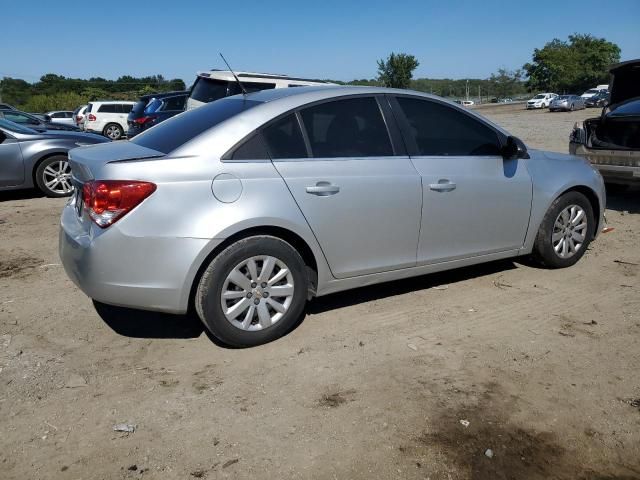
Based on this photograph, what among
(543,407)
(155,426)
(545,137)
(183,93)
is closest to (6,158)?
(155,426)

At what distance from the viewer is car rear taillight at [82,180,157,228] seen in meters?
3.18

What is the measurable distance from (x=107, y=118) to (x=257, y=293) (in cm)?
2339

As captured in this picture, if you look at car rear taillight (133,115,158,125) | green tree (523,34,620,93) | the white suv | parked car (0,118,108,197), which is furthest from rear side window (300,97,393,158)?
green tree (523,34,620,93)

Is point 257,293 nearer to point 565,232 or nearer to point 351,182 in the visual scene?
point 351,182

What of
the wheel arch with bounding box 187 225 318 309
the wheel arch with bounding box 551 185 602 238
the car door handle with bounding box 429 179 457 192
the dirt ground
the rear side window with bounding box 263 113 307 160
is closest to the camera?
the dirt ground

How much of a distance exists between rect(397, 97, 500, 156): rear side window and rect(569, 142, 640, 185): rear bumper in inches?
139

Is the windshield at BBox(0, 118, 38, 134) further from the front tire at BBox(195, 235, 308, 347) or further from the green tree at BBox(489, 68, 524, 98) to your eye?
the green tree at BBox(489, 68, 524, 98)

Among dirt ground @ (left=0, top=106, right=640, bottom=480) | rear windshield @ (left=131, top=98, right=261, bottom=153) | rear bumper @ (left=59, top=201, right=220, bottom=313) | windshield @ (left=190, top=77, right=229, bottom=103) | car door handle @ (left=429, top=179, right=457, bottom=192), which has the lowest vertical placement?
dirt ground @ (left=0, top=106, right=640, bottom=480)

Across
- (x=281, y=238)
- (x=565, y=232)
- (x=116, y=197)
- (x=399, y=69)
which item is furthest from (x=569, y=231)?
(x=399, y=69)

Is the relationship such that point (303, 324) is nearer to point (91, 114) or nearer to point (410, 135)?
point (410, 135)

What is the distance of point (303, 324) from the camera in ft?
13.0

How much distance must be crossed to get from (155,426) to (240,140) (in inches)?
67.9

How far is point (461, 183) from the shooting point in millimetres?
4195

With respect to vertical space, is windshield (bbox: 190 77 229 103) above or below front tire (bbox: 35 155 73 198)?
above
